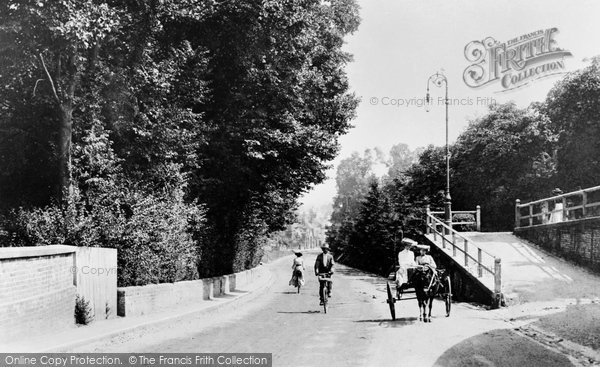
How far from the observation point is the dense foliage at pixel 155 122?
556 inches

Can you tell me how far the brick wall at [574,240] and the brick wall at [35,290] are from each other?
52.9ft

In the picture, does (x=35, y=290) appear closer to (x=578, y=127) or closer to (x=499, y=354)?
(x=499, y=354)

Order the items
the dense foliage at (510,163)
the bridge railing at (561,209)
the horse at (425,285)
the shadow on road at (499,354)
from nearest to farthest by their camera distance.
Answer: the shadow on road at (499,354), the horse at (425,285), the bridge railing at (561,209), the dense foliage at (510,163)

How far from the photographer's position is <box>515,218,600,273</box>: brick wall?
63.9 ft

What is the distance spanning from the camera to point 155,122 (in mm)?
19188

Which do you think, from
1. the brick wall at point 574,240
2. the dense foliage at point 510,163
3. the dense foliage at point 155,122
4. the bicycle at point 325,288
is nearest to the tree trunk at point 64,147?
the dense foliage at point 155,122

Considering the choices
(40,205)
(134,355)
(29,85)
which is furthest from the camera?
(40,205)

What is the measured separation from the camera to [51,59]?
15320 millimetres

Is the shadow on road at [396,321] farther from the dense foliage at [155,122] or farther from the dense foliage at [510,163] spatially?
the dense foliage at [510,163]

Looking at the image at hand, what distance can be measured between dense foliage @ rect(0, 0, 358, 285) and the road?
3131 mm

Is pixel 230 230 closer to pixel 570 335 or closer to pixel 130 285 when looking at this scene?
pixel 130 285

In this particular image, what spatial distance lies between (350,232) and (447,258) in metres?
36.9

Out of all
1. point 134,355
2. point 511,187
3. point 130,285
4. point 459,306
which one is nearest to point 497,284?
point 459,306

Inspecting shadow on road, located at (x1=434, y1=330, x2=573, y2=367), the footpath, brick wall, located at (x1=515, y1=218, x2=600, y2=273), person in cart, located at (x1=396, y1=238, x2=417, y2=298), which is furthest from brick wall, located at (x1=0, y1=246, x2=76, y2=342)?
brick wall, located at (x1=515, y1=218, x2=600, y2=273)
